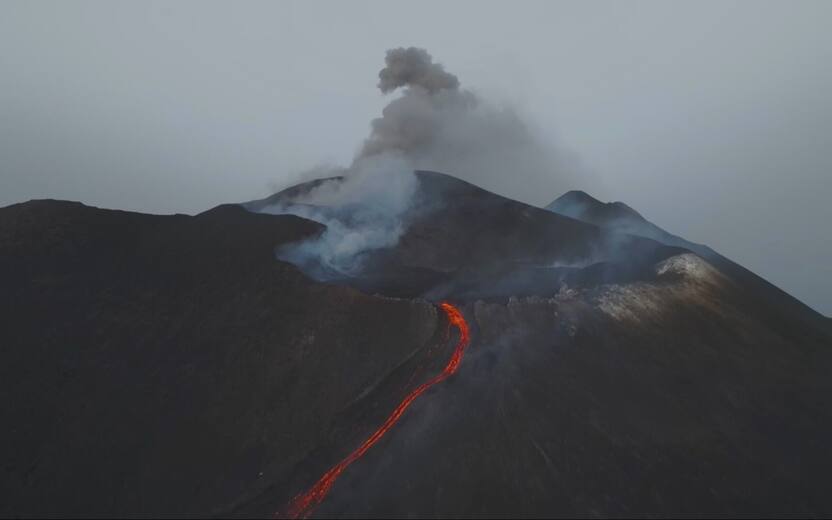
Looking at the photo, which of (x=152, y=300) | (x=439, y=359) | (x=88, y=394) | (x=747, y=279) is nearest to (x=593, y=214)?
(x=747, y=279)

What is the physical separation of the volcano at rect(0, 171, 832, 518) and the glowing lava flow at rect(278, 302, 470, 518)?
8 centimetres

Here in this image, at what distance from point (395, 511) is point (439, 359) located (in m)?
6.88

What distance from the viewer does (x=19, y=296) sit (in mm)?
25625

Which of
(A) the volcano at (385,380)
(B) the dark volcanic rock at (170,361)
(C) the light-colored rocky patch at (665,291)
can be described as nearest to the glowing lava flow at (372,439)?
(A) the volcano at (385,380)

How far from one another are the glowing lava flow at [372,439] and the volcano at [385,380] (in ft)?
0.27

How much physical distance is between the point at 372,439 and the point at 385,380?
111 inches

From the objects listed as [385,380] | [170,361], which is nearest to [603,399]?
[385,380]

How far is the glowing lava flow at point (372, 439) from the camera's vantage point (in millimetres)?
16188

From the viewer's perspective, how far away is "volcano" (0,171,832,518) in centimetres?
1691

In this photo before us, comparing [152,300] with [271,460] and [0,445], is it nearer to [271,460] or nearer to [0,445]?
[0,445]

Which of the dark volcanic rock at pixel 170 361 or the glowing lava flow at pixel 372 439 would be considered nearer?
the glowing lava flow at pixel 372 439

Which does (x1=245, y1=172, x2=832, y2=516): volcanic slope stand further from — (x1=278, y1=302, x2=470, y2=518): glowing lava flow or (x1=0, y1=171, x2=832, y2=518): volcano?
(x1=278, y1=302, x2=470, y2=518): glowing lava flow

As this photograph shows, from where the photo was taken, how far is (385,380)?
20.5 meters

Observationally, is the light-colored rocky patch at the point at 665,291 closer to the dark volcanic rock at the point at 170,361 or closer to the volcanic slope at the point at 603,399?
the volcanic slope at the point at 603,399
